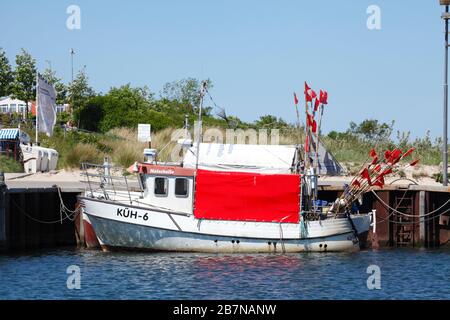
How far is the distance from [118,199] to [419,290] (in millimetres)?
12097

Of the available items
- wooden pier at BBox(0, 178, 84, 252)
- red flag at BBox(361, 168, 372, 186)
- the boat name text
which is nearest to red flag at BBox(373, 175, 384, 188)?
red flag at BBox(361, 168, 372, 186)

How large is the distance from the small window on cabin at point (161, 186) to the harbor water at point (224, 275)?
6.94 feet

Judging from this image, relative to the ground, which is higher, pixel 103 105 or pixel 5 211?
pixel 103 105

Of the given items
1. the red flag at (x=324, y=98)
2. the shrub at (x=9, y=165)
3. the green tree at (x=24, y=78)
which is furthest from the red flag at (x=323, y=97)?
the green tree at (x=24, y=78)

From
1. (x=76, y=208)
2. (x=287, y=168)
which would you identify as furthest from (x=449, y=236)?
(x=76, y=208)

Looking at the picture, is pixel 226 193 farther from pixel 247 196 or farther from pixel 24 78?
pixel 24 78

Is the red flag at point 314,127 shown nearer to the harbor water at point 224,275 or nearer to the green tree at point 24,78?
the harbor water at point 224,275

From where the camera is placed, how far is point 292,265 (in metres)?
35.2

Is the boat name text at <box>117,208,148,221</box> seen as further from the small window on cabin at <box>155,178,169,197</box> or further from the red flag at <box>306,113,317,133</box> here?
the red flag at <box>306,113,317,133</box>

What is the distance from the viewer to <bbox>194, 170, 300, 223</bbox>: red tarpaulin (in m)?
37.7

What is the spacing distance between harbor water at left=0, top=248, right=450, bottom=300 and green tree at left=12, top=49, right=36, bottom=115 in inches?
1415

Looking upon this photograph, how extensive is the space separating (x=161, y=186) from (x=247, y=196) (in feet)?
9.90

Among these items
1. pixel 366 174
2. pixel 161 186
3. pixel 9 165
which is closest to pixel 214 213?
pixel 161 186

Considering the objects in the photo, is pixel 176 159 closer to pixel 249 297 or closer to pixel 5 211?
pixel 5 211
